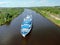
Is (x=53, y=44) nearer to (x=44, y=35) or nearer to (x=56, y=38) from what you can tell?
(x=56, y=38)

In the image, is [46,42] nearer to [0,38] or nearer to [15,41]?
[15,41]

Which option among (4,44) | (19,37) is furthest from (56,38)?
(4,44)

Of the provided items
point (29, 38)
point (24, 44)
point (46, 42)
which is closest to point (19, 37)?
point (29, 38)

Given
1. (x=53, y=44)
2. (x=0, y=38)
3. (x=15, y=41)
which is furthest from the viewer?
(x=0, y=38)

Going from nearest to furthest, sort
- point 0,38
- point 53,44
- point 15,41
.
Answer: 1. point 53,44
2. point 15,41
3. point 0,38

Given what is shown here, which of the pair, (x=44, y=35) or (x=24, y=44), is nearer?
(x=24, y=44)

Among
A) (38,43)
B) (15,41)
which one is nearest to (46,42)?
(38,43)

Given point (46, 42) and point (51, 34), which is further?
point (51, 34)
